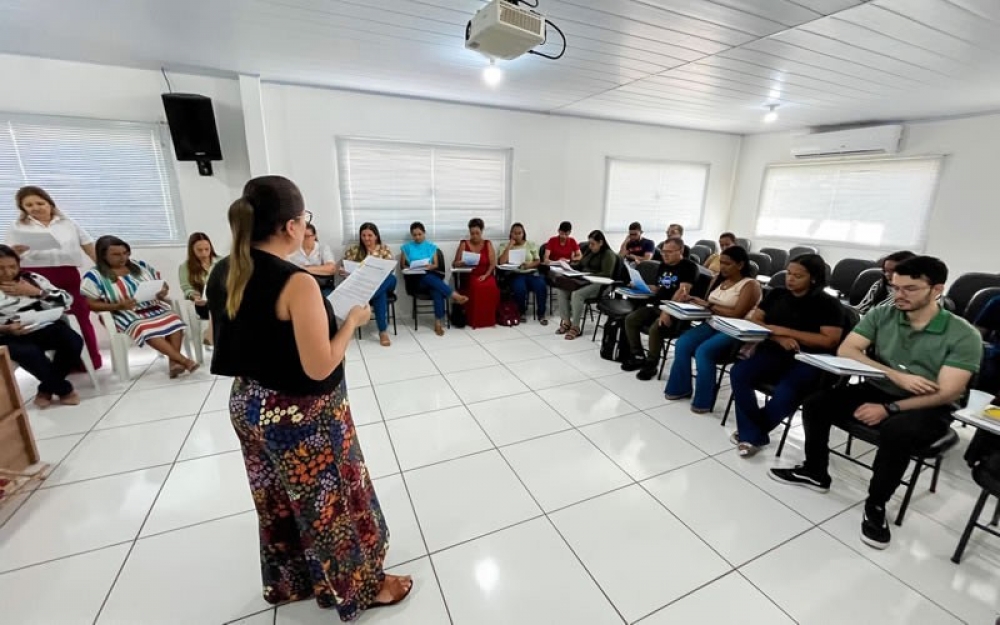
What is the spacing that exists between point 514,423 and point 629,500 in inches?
35.5

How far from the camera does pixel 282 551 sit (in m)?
1.35

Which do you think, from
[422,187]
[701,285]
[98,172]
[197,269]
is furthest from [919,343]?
[98,172]

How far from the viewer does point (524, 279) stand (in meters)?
5.01

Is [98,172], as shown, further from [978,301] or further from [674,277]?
[978,301]

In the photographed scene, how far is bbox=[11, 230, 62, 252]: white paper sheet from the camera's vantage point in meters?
3.05

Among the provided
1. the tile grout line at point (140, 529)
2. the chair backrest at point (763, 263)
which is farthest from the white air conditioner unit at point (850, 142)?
the tile grout line at point (140, 529)

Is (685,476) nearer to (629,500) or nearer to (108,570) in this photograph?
(629,500)

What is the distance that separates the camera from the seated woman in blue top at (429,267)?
456 centimetres

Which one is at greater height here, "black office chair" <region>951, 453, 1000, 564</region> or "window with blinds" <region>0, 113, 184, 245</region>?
"window with blinds" <region>0, 113, 184, 245</region>

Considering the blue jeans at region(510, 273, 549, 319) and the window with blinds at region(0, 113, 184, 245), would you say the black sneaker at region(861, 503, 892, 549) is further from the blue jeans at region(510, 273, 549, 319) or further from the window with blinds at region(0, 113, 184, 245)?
the window with blinds at region(0, 113, 184, 245)

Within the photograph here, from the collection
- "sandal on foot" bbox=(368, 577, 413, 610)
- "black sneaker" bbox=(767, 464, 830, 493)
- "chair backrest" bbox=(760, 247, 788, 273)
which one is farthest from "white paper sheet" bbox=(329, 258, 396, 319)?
"chair backrest" bbox=(760, 247, 788, 273)

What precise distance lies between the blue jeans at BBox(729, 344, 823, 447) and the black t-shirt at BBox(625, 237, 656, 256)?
285cm

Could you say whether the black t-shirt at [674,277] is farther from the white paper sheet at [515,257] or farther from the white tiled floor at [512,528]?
the white paper sheet at [515,257]

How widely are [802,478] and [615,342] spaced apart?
185 centimetres
